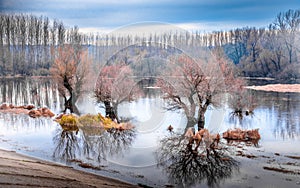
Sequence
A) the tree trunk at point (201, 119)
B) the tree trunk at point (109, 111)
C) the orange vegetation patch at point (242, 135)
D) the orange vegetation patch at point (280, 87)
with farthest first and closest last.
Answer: the orange vegetation patch at point (280, 87)
the tree trunk at point (109, 111)
the tree trunk at point (201, 119)
the orange vegetation patch at point (242, 135)

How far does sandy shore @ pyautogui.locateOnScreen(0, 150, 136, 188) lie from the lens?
3.43 m

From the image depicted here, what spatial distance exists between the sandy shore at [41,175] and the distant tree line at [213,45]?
35.6 feet

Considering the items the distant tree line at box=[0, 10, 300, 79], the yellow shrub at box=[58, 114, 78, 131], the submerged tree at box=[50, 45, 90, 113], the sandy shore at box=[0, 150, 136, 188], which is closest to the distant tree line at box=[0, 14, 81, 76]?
the distant tree line at box=[0, 10, 300, 79]

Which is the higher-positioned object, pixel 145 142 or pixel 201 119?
pixel 201 119

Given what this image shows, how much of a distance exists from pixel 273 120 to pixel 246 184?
13.7ft

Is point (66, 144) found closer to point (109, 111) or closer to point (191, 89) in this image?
point (109, 111)

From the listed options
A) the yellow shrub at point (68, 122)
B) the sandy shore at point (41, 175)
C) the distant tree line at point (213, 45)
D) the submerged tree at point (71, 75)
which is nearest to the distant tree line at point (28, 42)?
the distant tree line at point (213, 45)

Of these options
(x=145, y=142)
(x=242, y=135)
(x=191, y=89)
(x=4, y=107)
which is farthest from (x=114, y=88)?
(x=4, y=107)

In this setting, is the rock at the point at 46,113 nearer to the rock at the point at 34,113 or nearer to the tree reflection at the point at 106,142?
the rock at the point at 34,113

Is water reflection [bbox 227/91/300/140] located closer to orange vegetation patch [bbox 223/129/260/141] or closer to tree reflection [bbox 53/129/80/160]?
orange vegetation patch [bbox 223/129/260/141]

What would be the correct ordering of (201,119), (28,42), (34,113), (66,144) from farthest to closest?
1. (28,42)
2. (34,113)
3. (201,119)
4. (66,144)

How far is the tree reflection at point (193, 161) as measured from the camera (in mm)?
4269

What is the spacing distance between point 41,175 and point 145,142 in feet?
6.77

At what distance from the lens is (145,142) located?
564 cm
